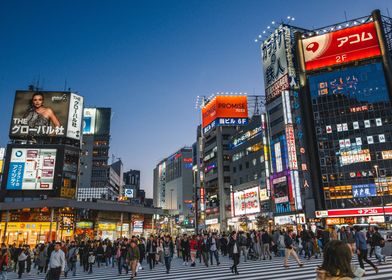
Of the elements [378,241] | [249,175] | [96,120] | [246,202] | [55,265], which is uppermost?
[96,120]

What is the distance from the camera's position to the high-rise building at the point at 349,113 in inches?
2173

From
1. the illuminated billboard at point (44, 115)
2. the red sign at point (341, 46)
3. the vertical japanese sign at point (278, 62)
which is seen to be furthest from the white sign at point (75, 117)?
the red sign at point (341, 46)

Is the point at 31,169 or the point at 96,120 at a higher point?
the point at 96,120

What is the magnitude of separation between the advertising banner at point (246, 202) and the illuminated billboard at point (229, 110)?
20.5 m

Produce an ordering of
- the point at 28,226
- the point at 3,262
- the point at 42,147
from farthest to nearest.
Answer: the point at 42,147, the point at 28,226, the point at 3,262

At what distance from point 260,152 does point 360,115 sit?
60.4ft

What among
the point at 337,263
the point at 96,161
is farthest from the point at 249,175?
the point at 337,263

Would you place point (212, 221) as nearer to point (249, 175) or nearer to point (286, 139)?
point (249, 175)

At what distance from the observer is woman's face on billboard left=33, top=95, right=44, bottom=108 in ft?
144

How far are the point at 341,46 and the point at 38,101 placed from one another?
50580 mm

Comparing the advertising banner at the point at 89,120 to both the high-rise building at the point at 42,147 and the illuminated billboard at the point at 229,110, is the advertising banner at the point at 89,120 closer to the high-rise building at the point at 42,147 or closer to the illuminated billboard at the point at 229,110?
the illuminated billboard at the point at 229,110

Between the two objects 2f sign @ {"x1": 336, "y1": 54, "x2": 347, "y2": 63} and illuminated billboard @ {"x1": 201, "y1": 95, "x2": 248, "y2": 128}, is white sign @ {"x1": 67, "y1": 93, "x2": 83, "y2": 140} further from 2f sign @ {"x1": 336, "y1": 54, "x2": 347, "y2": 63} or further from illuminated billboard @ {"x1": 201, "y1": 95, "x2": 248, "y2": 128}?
2f sign @ {"x1": 336, "y1": 54, "x2": 347, "y2": 63}

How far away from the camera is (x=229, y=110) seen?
265 feet

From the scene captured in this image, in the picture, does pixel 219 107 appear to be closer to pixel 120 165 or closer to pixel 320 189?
pixel 320 189
